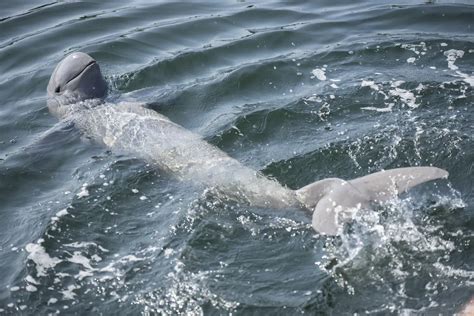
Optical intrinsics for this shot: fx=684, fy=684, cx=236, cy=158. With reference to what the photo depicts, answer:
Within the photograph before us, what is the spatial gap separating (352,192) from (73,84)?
477cm

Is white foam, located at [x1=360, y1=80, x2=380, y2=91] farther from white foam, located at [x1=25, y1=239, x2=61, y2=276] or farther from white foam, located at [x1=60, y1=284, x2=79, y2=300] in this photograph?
white foam, located at [x1=60, y1=284, x2=79, y2=300]

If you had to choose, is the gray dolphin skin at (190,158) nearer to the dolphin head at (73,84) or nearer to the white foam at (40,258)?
the dolphin head at (73,84)

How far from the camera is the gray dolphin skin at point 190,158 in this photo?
6.64 m

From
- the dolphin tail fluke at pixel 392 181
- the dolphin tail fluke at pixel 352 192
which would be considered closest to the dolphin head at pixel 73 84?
the dolphin tail fluke at pixel 352 192

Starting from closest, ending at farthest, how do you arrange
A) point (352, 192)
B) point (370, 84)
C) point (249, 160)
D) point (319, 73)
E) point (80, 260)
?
point (80, 260)
point (352, 192)
point (249, 160)
point (370, 84)
point (319, 73)

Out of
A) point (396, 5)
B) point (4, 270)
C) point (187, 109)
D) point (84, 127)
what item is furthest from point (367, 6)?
point (4, 270)

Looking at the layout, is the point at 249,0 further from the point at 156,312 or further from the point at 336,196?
the point at 156,312

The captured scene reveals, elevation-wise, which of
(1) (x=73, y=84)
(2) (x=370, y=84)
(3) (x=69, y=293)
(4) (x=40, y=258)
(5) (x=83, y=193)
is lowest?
(3) (x=69, y=293)

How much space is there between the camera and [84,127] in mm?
9117

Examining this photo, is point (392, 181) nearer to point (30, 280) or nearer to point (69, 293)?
point (69, 293)

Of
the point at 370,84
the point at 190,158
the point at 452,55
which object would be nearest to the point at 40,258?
the point at 190,158

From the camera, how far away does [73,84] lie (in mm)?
9680

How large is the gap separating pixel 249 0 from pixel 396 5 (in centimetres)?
302

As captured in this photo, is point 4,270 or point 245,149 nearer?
point 4,270
